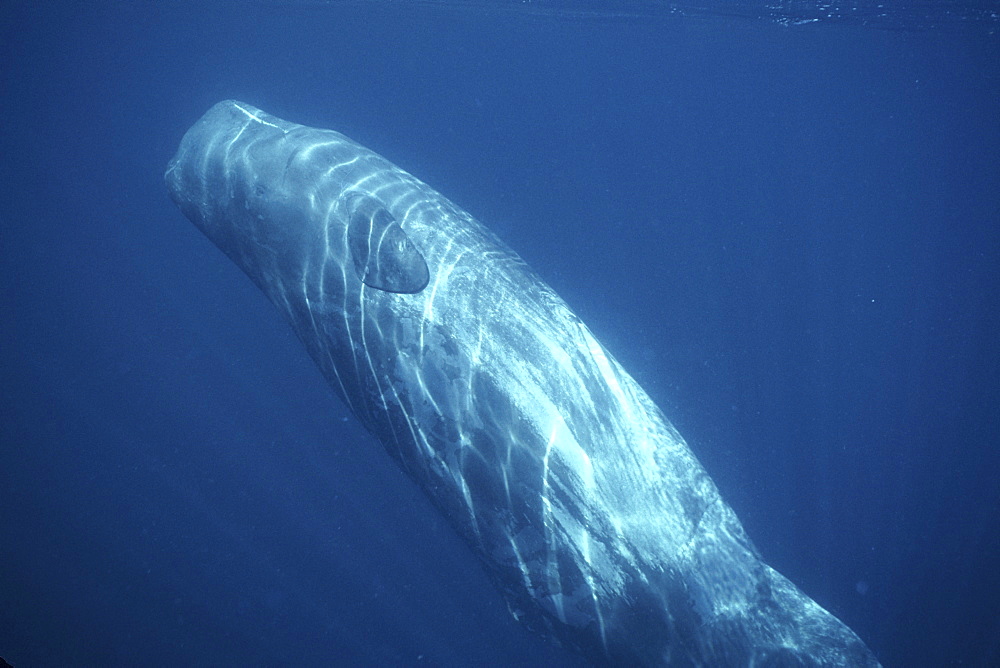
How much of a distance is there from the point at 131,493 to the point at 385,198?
38.4 ft

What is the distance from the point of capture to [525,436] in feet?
14.3

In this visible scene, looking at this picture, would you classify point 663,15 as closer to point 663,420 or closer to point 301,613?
point 663,420

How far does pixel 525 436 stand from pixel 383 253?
7.91 feet

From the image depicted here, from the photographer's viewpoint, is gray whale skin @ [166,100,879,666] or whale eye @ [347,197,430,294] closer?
gray whale skin @ [166,100,879,666]

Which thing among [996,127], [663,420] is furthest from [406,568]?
[996,127]

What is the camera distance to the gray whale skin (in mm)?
4234

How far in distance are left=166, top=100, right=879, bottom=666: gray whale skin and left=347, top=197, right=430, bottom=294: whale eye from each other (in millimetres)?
17

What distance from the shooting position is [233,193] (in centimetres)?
634

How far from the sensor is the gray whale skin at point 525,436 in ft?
13.9

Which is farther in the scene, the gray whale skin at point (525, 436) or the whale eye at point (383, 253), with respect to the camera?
the whale eye at point (383, 253)

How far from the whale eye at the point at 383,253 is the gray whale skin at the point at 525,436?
0.02 m

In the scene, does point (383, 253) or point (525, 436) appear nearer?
point (525, 436)

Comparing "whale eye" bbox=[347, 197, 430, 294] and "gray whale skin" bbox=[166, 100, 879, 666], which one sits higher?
"whale eye" bbox=[347, 197, 430, 294]

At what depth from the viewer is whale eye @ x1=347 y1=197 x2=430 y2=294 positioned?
4.91 meters
